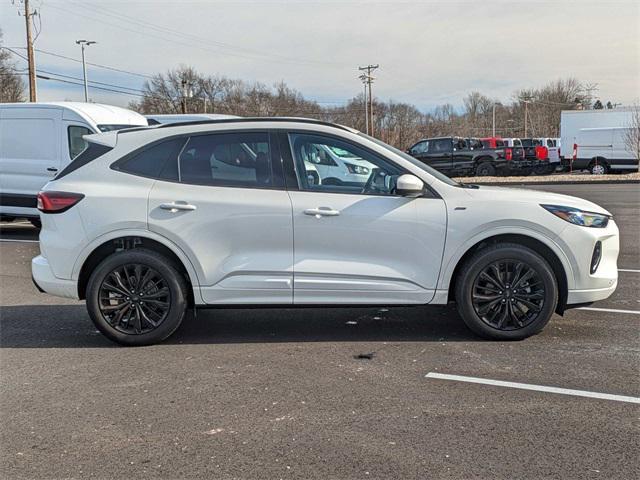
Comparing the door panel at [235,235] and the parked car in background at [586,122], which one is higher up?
the parked car in background at [586,122]

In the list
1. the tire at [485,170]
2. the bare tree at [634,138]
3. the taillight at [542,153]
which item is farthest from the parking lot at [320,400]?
the taillight at [542,153]

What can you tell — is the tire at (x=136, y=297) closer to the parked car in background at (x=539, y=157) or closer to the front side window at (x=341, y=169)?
the front side window at (x=341, y=169)

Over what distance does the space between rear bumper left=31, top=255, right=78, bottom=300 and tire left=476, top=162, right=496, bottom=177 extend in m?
26.2

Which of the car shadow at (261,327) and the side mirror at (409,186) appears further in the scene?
the car shadow at (261,327)

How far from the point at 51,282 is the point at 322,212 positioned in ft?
7.68

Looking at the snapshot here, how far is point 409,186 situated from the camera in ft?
15.6

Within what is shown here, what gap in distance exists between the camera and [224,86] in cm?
7556

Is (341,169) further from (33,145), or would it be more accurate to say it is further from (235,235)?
(33,145)

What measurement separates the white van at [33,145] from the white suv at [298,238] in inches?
264

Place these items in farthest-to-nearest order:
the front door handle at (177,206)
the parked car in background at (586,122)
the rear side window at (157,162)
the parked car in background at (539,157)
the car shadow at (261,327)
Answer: the parked car in background at (586,122)
the parked car in background at (539,157)
the car shadow at (261,327)
the rear side window at (157,162)
the front door handle at (177,206)

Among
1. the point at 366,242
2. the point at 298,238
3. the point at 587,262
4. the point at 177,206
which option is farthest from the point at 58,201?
the point at 587,262

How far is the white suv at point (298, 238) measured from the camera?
4812 millimetres

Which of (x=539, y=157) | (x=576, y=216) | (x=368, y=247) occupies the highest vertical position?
(x=539, y=157)

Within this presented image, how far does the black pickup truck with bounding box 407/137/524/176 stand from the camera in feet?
94.9
